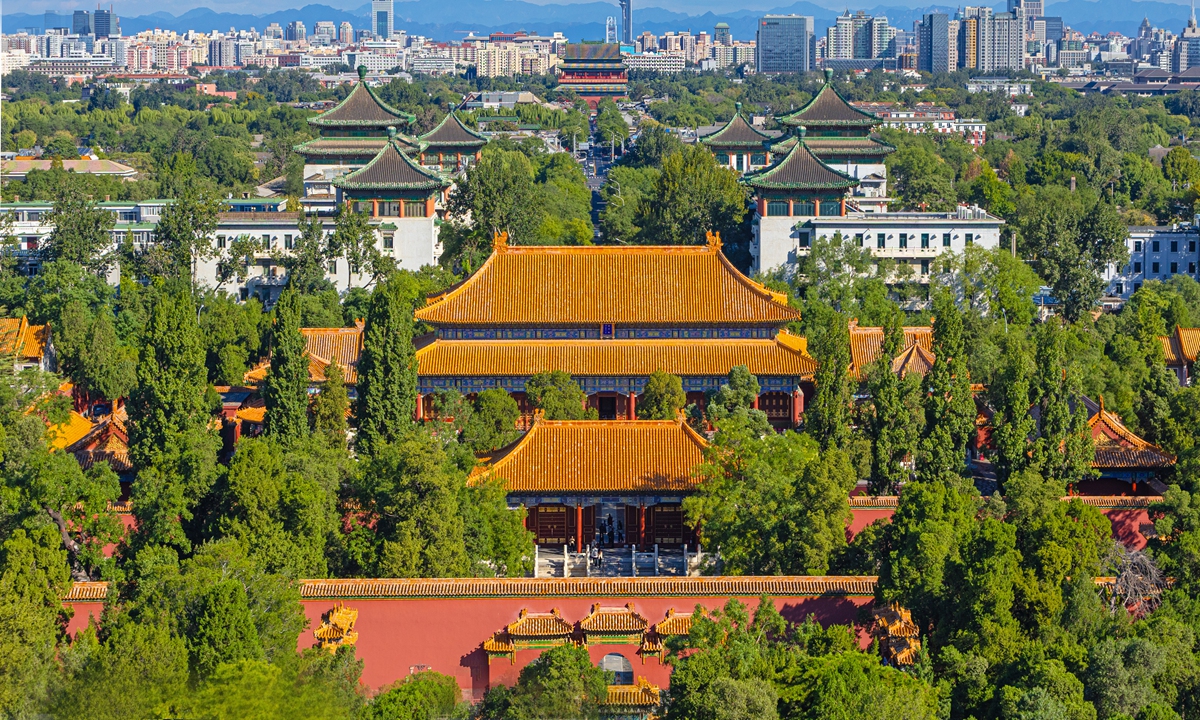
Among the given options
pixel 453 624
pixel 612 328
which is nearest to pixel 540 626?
pixel 453 624

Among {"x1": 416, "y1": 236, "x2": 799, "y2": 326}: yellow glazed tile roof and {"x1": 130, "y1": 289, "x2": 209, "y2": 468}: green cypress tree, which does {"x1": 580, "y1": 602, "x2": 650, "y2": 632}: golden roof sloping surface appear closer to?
{"x1": 130, "y1": 289, "x2": 209, "y2": 468}: green cypress tree

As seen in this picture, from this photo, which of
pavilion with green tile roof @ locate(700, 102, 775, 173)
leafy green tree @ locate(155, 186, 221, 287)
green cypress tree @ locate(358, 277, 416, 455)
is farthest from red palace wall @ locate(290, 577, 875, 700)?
pavilion with green tile roof @ locate(700, 102, 775, 173)

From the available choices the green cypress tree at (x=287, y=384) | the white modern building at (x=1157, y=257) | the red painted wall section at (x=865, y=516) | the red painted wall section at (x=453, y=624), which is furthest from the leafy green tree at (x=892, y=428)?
the white modern building at (x=1157, y=257)

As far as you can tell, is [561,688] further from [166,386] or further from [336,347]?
[336,347]

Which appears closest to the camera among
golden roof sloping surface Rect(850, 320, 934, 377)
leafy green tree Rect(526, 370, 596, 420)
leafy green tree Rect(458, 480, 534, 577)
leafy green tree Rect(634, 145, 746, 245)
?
leafy green tree Rect(458, 480, 534, 577)

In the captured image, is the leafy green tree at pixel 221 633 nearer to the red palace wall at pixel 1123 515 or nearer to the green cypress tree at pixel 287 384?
the green cypress tree at pixel 287 384

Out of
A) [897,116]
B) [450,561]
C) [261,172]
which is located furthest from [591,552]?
[897,116]

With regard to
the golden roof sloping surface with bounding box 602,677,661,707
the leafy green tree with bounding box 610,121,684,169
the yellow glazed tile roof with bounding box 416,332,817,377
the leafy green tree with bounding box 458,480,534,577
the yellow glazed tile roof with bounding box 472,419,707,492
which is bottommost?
the golden roof sloping surface with bounding box 602,677,661,707
